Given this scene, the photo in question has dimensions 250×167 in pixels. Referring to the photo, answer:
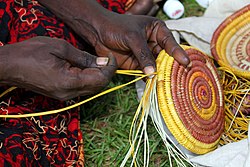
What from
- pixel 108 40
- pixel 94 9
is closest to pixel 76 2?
pixel 94 9

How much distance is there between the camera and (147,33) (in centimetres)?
172

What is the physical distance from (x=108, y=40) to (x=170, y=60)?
0.26 meters

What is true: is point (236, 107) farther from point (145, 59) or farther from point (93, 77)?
point (93, 77)

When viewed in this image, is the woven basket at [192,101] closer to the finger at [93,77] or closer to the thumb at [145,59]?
the thumb at [145,59]

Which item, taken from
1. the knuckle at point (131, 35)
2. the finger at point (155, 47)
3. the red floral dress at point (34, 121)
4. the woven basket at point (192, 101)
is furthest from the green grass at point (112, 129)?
the knuckle at point (131, 35)

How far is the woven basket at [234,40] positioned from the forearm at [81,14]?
549 millimetres

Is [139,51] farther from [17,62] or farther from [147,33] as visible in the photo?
[17,62]

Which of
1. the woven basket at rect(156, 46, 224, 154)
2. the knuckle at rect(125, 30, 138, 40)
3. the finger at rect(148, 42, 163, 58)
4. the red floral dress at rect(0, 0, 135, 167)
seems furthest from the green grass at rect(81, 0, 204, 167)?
the knuckle at rect(125, 30, 138, 40)

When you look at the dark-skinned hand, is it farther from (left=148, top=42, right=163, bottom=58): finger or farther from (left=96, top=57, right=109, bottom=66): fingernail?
(left=96, top=57, right=109, bottom=66): fingernail

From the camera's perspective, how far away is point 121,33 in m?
1.67

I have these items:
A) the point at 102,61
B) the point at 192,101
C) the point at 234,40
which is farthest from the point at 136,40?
the point at 234,40

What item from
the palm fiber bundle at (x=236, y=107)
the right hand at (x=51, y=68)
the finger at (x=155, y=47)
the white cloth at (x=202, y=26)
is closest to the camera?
the right hand at (x=51, y=68)

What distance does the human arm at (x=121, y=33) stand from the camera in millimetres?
1604

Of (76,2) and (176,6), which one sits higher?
(76,2)
